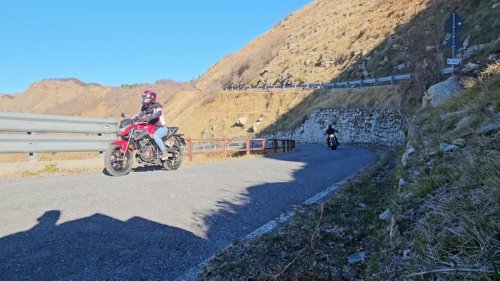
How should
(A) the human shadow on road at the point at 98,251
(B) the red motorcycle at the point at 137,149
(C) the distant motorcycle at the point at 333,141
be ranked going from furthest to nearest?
(C) the distant motorcycle at the point at 333,141, (B) the red motorcycle at the point at 137,149, (A) the human shadow on road at the point at 98,251

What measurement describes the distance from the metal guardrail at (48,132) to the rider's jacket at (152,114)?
1667 millimetres

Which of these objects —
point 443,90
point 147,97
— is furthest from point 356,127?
point 147,97

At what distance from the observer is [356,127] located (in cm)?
3216

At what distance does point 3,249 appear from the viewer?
3.42 metres

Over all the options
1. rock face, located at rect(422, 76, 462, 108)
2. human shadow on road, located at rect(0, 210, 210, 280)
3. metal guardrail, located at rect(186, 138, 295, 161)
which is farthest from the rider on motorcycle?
rock face, located at rect(422, 76, 462, 108)

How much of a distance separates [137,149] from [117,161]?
0.75 m

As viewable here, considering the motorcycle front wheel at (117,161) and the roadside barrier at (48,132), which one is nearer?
the roadside barrier at (48,132)

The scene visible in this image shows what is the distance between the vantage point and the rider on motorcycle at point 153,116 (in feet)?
29.6

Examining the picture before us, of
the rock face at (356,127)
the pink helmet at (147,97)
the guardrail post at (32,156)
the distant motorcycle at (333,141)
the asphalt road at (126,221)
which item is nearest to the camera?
the asphalt road at (126,221)

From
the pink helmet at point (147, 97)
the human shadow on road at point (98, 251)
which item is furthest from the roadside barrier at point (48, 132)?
the human shadow on road at point (98, 251)

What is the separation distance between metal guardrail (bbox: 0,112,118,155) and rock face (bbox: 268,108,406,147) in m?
18.0

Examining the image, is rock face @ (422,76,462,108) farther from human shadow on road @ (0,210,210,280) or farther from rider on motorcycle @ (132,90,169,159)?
human shadow on road @ (0,210,210,280)

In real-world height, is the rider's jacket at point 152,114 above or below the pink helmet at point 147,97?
below

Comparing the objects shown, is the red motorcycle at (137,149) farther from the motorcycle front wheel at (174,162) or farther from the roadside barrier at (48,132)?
the roadside barrier at (48,132)
